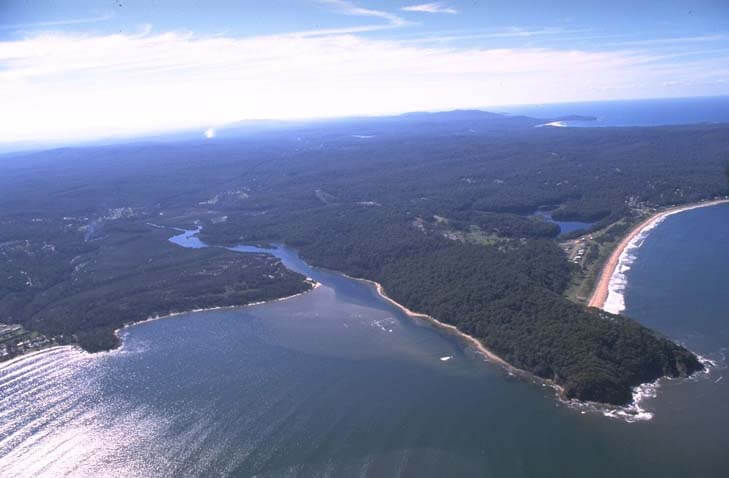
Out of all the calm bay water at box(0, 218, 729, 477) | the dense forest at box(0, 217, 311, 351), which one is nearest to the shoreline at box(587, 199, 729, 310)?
the calm bay water at box(0, 218, 729, 477)

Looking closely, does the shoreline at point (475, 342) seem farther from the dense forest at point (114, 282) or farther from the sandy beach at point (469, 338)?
the dense forest at point (114, 282)

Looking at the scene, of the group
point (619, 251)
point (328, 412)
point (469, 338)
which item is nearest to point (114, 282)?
point (328, 412)

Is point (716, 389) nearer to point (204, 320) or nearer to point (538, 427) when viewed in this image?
point (538, 427)

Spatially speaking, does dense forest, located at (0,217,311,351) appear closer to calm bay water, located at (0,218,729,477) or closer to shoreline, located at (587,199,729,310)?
calm bay water, located at (0,218,729,477)

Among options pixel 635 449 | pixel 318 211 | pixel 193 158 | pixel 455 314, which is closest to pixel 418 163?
pixel 318 211

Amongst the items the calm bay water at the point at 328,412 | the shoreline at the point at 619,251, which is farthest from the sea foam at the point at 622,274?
the calm bay water at the point at 328,412
